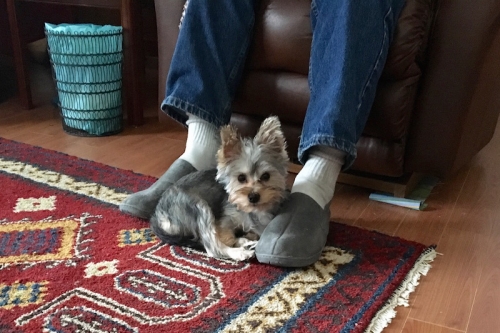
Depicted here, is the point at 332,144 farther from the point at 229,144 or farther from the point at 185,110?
the point at 185,110

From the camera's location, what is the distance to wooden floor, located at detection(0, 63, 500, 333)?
1.03m

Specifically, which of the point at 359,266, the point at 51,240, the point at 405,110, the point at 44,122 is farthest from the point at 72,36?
the point at 359,266

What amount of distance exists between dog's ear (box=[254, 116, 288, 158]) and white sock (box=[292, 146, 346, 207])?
0.09 m

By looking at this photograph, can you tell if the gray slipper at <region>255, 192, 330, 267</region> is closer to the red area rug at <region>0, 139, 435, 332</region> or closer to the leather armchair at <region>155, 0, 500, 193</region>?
the red area rug at <region>0, 139, 435, 332</region>

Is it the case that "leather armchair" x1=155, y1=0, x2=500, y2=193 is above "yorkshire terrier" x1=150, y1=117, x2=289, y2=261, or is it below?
above

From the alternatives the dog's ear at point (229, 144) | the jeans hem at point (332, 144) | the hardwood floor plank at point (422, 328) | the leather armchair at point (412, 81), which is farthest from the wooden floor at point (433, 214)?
the dog's ear at point (229, 144)

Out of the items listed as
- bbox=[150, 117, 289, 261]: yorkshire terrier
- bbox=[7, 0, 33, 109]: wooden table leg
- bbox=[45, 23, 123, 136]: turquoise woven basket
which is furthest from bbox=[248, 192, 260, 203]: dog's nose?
bbox=[7, 0, 33, 109]: wooden table leg

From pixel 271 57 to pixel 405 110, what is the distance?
373mm

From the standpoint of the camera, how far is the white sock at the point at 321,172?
1226 mm

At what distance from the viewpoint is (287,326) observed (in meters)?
0.93

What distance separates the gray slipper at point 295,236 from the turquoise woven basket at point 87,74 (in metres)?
1.09

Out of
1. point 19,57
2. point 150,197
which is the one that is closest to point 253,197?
point 150,197

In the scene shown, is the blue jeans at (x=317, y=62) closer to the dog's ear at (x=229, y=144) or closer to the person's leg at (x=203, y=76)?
the person's leg at (x=203, y=76)

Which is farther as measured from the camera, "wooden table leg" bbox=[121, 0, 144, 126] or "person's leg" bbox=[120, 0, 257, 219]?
"wooden table leg" bbox=[121, 0, 144, 126]
